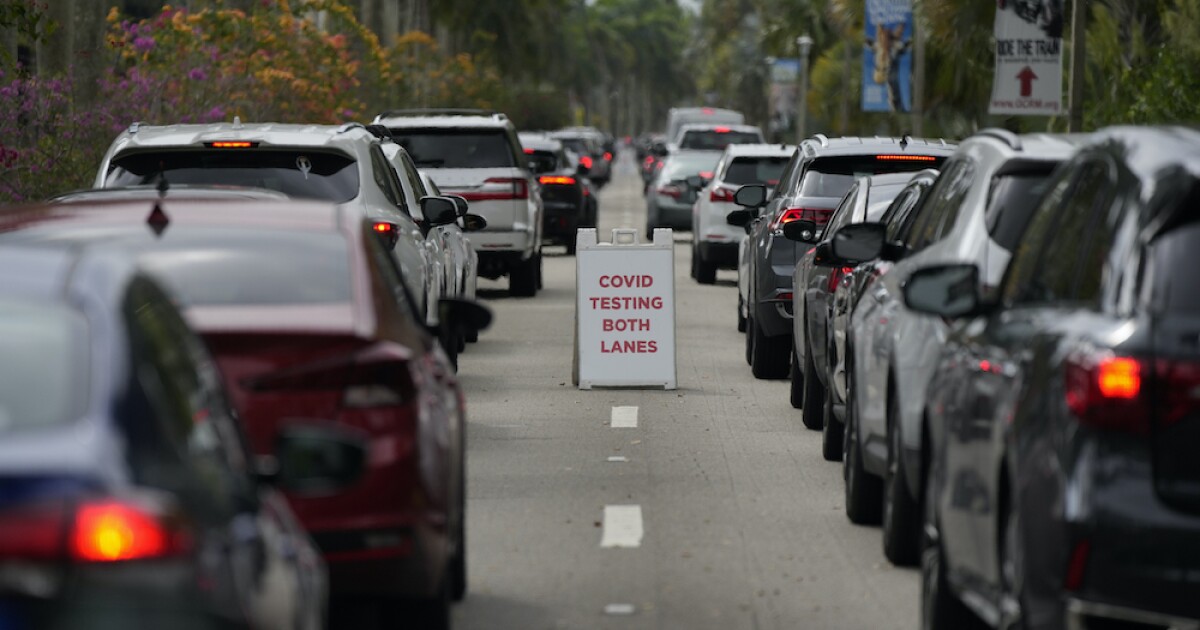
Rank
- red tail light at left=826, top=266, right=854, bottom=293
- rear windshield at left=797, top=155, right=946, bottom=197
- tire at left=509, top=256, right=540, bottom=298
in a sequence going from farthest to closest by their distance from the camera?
1. tire at left=509, top=256, right=540, bottom=298
2. rear windshield at left=797, top=155, right=946, bottom=197
3. red tail light at left=826, top=266, right=854, bottom=293

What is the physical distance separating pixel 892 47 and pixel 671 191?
7.77m

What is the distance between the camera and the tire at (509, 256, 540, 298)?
24625 mm

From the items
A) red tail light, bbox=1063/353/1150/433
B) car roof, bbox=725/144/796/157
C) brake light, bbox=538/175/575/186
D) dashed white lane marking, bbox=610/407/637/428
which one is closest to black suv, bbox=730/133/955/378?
dashed white lane marking, bbox=610/407/637/428

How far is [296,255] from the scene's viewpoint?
7.07 metres

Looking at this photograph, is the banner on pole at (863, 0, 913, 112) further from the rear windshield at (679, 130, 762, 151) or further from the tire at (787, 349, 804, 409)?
the tire at (787, 349, 804, 409)

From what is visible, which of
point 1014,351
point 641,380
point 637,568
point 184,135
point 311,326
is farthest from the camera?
point 641,380

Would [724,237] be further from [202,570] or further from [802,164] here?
[202,570]

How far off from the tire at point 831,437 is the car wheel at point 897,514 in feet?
9.70

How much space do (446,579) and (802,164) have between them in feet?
31.6

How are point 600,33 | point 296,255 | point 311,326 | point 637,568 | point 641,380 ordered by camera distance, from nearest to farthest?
point 311,326 < point 296,255 < point 637,568 < point 641,380 < point 600,33

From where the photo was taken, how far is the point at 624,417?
14164mm

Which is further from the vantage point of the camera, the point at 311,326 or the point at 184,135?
the point at 184,135

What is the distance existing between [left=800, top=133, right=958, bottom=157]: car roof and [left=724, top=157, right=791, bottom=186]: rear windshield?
9.54 metres

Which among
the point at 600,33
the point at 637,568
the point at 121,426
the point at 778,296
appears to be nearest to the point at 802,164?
the point at 778,296
